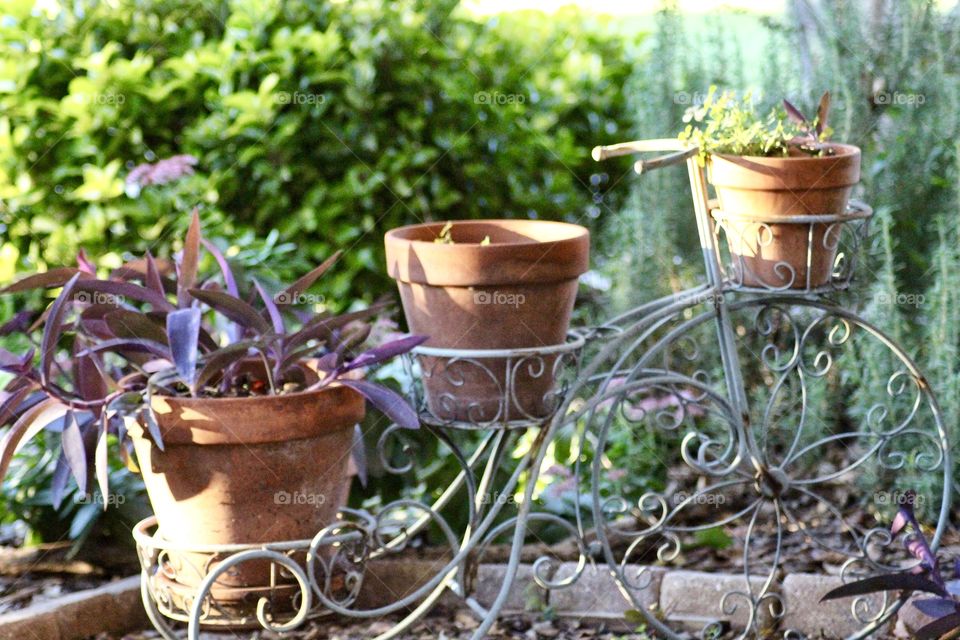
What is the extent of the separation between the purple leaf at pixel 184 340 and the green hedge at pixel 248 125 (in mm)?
1496

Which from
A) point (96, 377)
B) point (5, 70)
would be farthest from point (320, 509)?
point (5, 70)

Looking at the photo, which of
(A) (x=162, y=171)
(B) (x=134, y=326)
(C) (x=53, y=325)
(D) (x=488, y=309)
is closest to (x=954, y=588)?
(D) (x=488, y=309)

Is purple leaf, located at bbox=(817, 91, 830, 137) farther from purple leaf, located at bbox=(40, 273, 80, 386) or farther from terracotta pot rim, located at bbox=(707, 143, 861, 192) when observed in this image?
purple leaf, located at bbox=(40, 273, 80, 386)

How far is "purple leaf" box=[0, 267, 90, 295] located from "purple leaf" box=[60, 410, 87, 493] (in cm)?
25

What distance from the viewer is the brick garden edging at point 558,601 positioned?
2539 millimetres

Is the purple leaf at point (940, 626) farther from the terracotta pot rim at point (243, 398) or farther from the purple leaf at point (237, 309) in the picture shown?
the purple leaf at point (237, 309)

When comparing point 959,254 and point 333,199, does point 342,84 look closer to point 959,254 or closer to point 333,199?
point 333,199

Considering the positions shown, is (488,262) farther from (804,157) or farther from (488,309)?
(804,157)

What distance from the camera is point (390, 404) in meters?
2.06

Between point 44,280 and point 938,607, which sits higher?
point 44,280

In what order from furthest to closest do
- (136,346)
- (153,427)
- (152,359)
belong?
(152,359) < (136,346) < (153,427)

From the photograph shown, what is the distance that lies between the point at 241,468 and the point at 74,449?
0.94 ft

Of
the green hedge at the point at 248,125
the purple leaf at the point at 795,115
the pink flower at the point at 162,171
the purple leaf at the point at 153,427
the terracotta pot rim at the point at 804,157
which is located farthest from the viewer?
the green hedge at the point at 248,125

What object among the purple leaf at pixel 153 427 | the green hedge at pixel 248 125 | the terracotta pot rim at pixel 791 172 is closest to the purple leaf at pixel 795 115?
the terracotta pot rim at pixel 791 172
